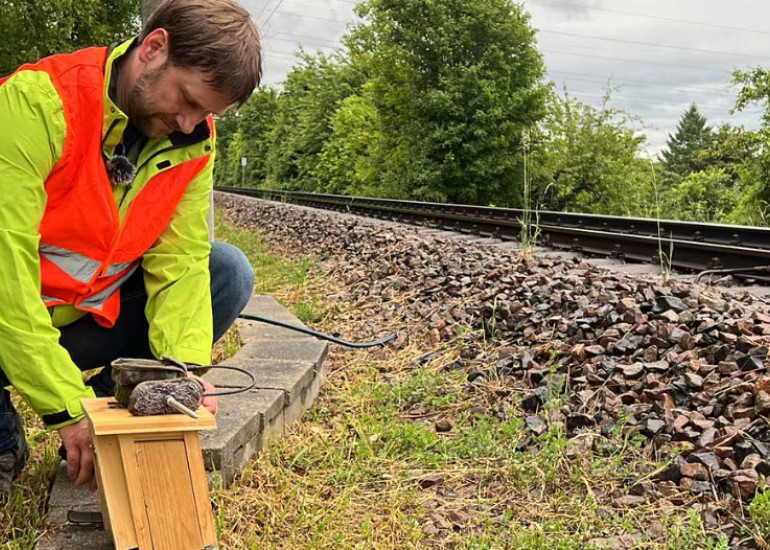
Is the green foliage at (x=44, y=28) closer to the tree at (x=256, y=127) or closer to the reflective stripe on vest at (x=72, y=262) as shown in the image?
the reflective stripe on vest at (x=72, y=262)

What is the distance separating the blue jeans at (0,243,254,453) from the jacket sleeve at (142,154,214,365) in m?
0.13

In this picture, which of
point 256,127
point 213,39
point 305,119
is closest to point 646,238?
point 213,39

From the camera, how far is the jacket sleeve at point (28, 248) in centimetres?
177

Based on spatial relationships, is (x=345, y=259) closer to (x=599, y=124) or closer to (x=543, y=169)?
(x=543, y=169)

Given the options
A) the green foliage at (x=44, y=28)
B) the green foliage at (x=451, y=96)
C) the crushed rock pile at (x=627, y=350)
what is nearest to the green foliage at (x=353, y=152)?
the green foliage at (x=451, y=96)

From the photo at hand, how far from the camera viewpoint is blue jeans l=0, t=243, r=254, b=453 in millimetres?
2164

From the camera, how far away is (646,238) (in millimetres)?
6816

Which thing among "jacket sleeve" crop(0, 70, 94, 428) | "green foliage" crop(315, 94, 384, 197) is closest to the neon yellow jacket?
"jacket sleeve" crop(0, 70, 94, 428)

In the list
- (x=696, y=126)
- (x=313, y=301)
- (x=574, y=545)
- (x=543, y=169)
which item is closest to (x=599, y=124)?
(x=543, y=169)

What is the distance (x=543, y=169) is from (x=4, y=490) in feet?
66.1

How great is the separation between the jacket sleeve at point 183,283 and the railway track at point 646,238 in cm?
343

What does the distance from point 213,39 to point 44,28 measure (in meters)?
15.0

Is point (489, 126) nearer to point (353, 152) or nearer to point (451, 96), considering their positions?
point (451, 96)

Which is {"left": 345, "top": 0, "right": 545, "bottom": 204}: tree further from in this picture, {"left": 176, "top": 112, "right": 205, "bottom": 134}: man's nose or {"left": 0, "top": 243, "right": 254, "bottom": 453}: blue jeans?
{"left": 176, "top": 112, "right": 205, "bottom": 134}: man's nose
